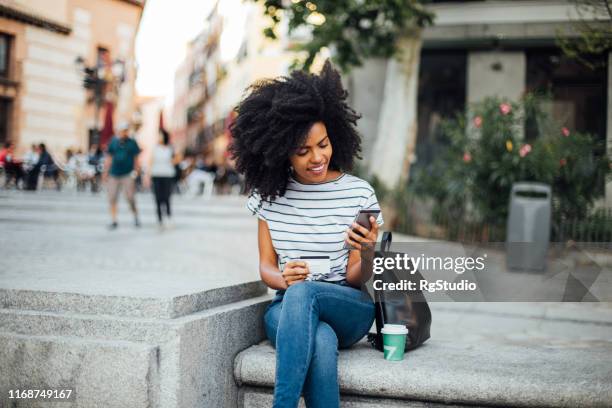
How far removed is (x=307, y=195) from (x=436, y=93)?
1239cm

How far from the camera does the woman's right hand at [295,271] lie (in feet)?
9.54

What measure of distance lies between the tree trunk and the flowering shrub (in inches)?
43.5

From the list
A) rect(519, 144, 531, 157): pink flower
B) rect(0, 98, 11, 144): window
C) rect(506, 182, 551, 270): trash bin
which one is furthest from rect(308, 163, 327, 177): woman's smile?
rect(519, 144, 531, 157): pink flower

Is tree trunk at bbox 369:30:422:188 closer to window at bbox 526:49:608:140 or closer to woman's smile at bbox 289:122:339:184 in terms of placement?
window at bbox 526:49:608:140

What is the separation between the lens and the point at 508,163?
30.9ft

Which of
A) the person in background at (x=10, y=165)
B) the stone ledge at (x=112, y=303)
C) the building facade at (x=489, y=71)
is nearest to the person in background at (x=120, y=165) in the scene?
the person in background at (x=10, y=165)

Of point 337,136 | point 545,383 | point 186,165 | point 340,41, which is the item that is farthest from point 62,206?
point 186,165

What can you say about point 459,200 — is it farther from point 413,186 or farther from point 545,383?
point 545,383

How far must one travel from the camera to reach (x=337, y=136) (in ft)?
10.8

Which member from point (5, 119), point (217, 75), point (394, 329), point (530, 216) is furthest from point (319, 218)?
point (217, 75)

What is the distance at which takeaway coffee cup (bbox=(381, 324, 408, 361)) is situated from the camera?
280 centimetres

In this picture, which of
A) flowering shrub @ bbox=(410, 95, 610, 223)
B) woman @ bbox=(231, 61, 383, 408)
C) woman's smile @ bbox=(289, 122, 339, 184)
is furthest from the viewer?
flowering shrub @ bbox=(410, 95, 610, 223)

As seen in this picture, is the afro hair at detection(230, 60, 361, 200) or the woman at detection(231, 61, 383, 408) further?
the afro hair at detection(230, 60, 361, 200)

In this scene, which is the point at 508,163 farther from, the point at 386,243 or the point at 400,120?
the point at 386,243
